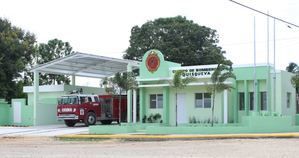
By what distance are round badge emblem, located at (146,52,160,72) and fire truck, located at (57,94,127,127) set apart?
15.0ft

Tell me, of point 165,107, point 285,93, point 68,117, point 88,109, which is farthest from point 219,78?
point 68,117

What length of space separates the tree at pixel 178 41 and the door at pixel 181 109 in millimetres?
23113

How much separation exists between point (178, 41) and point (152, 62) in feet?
81.4

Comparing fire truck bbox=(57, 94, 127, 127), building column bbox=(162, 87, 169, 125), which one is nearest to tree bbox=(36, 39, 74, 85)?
fire truck bbox=(57, 94, 127, 127)

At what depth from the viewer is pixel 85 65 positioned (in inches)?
1684

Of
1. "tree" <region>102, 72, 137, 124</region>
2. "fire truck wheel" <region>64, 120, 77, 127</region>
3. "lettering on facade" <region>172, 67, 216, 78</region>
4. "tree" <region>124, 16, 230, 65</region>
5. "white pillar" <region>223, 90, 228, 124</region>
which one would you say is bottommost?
"fire truck wheel" <region>64, 120, 77, 127</region>

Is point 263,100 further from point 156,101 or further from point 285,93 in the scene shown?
point 156,101

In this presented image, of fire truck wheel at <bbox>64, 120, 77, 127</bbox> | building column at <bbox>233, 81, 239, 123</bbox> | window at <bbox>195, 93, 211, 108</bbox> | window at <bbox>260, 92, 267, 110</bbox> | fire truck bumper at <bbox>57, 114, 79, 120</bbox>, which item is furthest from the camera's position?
fire truck wheel at <bbox>64, 120, 77, 127</bbox>

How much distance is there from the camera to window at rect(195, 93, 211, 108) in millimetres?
35938

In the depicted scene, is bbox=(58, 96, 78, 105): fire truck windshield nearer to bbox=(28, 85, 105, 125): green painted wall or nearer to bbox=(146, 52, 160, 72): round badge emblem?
bbox=(28, 85, 105, 125): green painted wall

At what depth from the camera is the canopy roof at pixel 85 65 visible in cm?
3903

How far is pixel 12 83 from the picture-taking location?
55000 millimetres

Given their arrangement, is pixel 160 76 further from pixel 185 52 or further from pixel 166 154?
pixel 185 52

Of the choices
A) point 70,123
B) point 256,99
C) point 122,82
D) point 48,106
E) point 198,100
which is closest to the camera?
point 256,99
